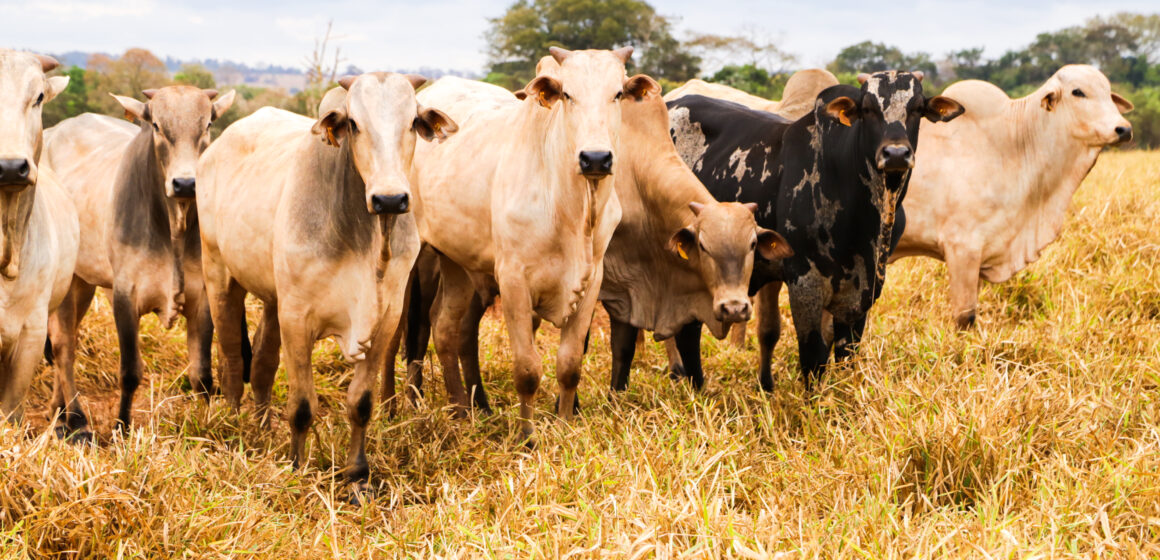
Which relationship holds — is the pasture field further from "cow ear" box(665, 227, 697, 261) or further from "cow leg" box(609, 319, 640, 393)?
"cow ear" box(665, 227, 697, 261)

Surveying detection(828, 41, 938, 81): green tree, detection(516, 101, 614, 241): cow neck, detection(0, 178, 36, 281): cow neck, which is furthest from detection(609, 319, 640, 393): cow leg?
detection(828, 41, 938, 81): green tree

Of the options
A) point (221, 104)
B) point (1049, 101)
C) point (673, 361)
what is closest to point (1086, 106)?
point (1049, 101)

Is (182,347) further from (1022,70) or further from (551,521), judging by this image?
(1022,70)

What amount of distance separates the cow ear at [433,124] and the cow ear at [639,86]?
0.97 m

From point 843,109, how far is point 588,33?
32191 millimetres

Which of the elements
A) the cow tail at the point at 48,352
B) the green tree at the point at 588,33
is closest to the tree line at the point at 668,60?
the green tree at the point at 588,33

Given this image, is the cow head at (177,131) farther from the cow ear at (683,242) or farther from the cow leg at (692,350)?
the cow leg at (692,350)

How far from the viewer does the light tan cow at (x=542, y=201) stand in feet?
14.5

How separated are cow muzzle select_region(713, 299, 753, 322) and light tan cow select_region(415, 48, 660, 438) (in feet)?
1.86

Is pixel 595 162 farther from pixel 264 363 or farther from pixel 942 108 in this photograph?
pixel 264 363

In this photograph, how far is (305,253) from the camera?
4.12 meters

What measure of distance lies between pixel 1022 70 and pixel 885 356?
37056 mm

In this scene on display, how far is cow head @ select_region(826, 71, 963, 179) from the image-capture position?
14.9ft

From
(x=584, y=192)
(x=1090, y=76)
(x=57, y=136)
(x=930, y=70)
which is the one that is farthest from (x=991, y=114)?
(x=930, y=70)
